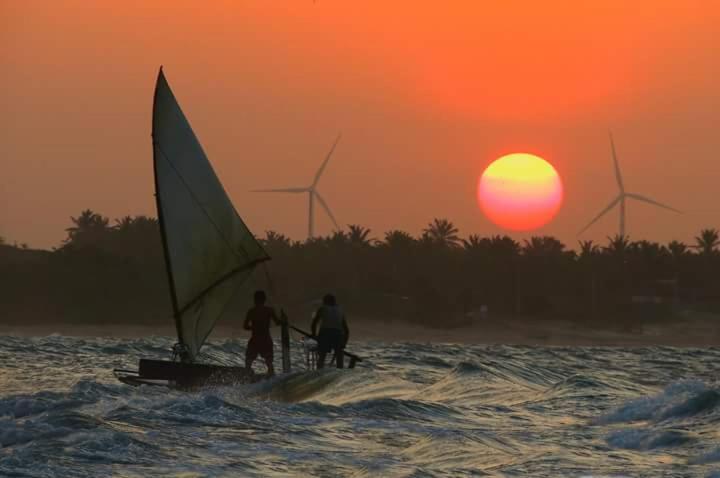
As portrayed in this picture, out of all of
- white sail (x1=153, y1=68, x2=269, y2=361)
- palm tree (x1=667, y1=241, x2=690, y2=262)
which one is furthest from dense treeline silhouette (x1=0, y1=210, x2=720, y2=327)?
white sail (x1=153, y1=68, x2=269, y2=361)

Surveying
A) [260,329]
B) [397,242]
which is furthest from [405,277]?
[260,329]

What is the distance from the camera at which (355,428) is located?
23.1m

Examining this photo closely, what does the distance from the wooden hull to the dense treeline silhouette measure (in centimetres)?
8247

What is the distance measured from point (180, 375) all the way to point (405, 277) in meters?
98.9

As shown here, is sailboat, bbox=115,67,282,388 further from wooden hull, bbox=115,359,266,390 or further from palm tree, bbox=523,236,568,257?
palm tree, bbox=523,236,568,257

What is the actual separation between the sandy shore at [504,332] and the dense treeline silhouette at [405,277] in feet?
6.66

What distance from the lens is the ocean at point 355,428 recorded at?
18750 mm

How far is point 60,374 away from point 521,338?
85008 millimetres

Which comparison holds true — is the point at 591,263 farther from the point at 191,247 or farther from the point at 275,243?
the point at 191,247

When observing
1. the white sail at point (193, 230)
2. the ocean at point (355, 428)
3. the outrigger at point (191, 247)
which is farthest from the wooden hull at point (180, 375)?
the white sail at point (193, 230)

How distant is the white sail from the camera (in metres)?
30.1

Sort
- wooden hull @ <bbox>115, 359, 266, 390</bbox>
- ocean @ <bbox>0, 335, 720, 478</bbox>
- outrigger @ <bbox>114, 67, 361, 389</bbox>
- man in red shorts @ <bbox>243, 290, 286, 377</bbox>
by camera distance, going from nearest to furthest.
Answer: ocean @ <bbox>0, 335, 720, 478</bbox>
wooden hull @ <bbox>115, 359, 266, 390</bbox>
outrigger @ <bbox>114, 67, 361, 389</bbox>
man in red shorts @ <bbox>243, 290, 286, 377</bbox>

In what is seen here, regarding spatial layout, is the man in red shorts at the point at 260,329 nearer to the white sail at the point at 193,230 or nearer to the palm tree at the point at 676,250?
the white sail at the point at 193,230

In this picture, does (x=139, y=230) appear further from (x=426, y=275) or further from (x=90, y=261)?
(x=426, y=275)
